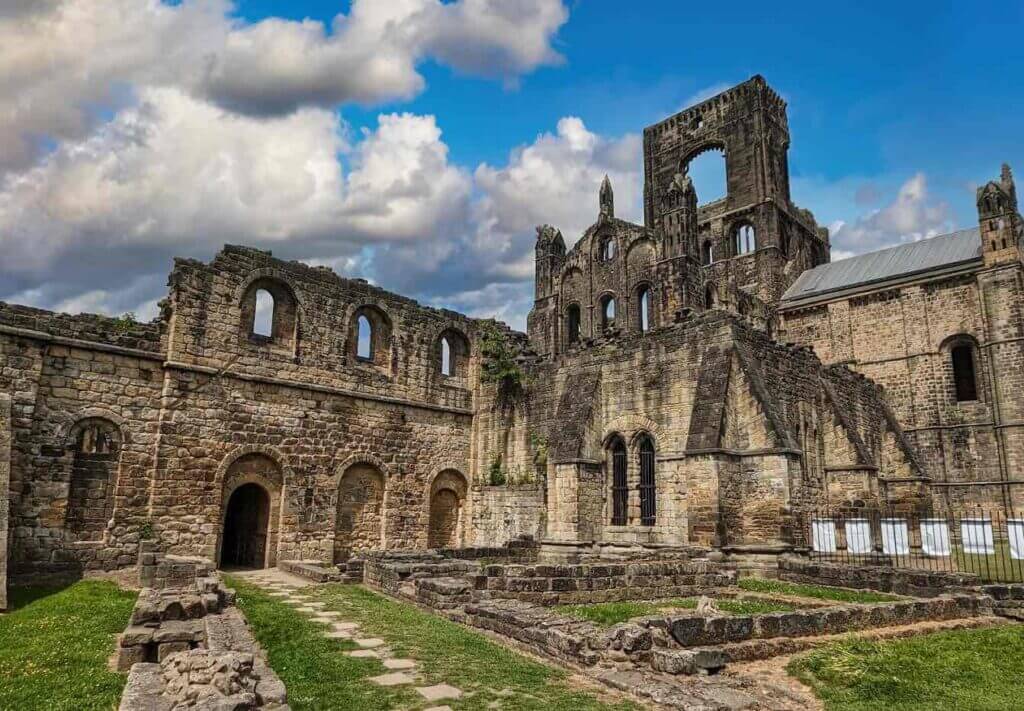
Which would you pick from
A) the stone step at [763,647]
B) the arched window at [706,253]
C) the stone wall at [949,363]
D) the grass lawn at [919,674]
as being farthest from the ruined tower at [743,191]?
the grass lawn at [919,674]

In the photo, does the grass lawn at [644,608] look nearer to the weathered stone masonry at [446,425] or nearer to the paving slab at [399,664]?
the paving slab at [399,664]

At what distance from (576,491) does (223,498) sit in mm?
9027

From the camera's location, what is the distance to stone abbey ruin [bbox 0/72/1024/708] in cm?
1455

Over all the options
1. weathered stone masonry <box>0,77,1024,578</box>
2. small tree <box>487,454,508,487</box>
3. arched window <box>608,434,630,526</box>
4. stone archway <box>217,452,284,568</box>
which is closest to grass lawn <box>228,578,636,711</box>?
weathered stone masonry <box>0,77,1024,578</box>

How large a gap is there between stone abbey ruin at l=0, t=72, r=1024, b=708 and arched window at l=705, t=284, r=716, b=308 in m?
10.1

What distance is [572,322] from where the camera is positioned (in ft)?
150

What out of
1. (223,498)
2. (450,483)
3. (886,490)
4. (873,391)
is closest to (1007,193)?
(873,391)

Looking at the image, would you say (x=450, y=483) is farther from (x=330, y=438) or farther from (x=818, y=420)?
(x=818, y=420)

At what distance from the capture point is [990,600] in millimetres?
11312

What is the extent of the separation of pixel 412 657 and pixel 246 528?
1310 centimetres

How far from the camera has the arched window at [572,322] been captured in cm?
4522

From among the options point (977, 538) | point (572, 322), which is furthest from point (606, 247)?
point (977, 538)

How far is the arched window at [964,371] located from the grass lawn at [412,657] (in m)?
27.4

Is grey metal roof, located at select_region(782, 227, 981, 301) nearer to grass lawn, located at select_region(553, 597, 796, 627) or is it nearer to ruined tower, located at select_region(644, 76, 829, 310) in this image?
ruined tower, located at select_region(644, 76, 829, 310)
